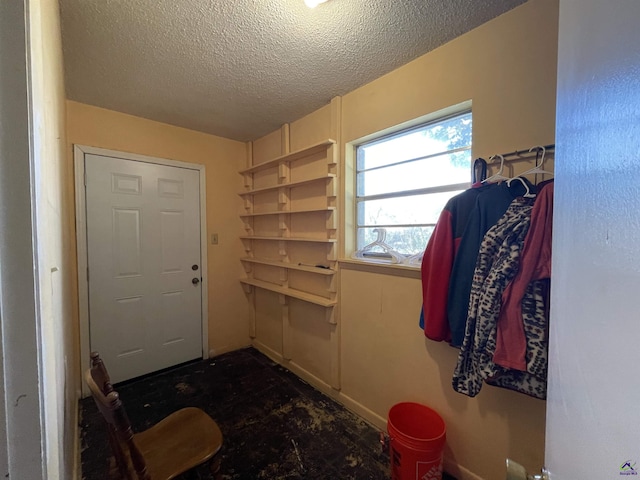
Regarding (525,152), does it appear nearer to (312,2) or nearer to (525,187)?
(525,187)

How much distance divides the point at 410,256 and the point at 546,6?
132 cm

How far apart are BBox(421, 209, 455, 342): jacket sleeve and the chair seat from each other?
119 cm

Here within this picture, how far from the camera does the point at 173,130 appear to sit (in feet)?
8.71

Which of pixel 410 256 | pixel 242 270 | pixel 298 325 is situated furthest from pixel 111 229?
pixel 410 256

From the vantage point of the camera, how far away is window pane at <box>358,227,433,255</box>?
1.72m

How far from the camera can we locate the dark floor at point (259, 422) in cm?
157

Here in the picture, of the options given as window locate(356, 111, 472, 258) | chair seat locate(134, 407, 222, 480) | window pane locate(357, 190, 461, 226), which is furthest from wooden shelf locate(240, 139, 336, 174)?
chair seat locate(134, 407, 222, 480)

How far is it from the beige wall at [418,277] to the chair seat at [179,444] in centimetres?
110

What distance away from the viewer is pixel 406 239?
5.95 feet

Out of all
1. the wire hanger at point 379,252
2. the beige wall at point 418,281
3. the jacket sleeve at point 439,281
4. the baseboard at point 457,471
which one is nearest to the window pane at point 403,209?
the wire hanger at point 379,252

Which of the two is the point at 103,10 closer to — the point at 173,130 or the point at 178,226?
the point at 173,130

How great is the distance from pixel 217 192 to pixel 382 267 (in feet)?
6.80

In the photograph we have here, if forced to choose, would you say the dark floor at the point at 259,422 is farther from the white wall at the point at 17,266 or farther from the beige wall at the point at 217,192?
the white wall at the point at 17,266

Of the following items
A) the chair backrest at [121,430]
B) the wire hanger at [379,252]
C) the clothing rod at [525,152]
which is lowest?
the chair backrest at [121,430]
